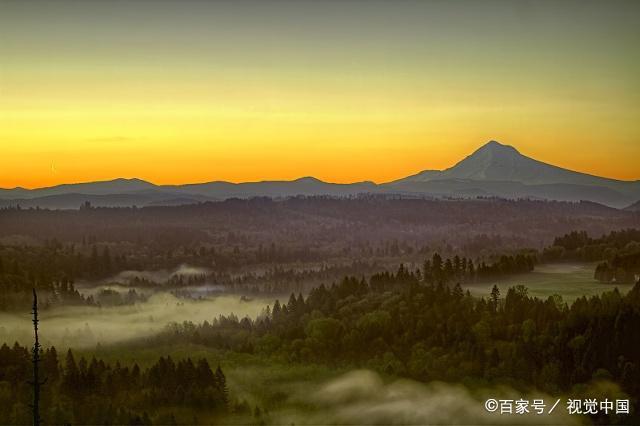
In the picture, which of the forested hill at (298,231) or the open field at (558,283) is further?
the forested hill at (298,231)

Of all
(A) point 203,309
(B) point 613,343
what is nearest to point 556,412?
(B) point 613,343

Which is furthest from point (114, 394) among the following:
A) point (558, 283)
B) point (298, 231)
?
point (298, 231)

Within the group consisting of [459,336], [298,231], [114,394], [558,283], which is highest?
[298,231]

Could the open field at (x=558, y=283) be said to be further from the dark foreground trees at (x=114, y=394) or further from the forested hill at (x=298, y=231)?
the forested hill at (x=298, y=231)

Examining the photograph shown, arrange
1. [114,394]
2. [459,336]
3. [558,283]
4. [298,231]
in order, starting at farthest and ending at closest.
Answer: [298,231], [558,283], [459,336], [114,394]

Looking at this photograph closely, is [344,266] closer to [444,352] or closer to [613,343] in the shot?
[444,352]

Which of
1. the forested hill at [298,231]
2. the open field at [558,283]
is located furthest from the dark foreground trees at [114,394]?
the forested hill at [298,231]

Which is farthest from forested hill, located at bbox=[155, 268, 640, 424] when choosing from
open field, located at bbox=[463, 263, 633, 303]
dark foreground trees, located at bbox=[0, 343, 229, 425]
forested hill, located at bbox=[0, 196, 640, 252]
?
forested hill, located at bbox=[0, 196, 640, 252]

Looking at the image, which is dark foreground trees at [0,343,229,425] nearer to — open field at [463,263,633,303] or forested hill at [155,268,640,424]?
forested hill at [155,268,640,424]

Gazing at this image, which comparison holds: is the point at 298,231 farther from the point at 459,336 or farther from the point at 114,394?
the point at 114,394
